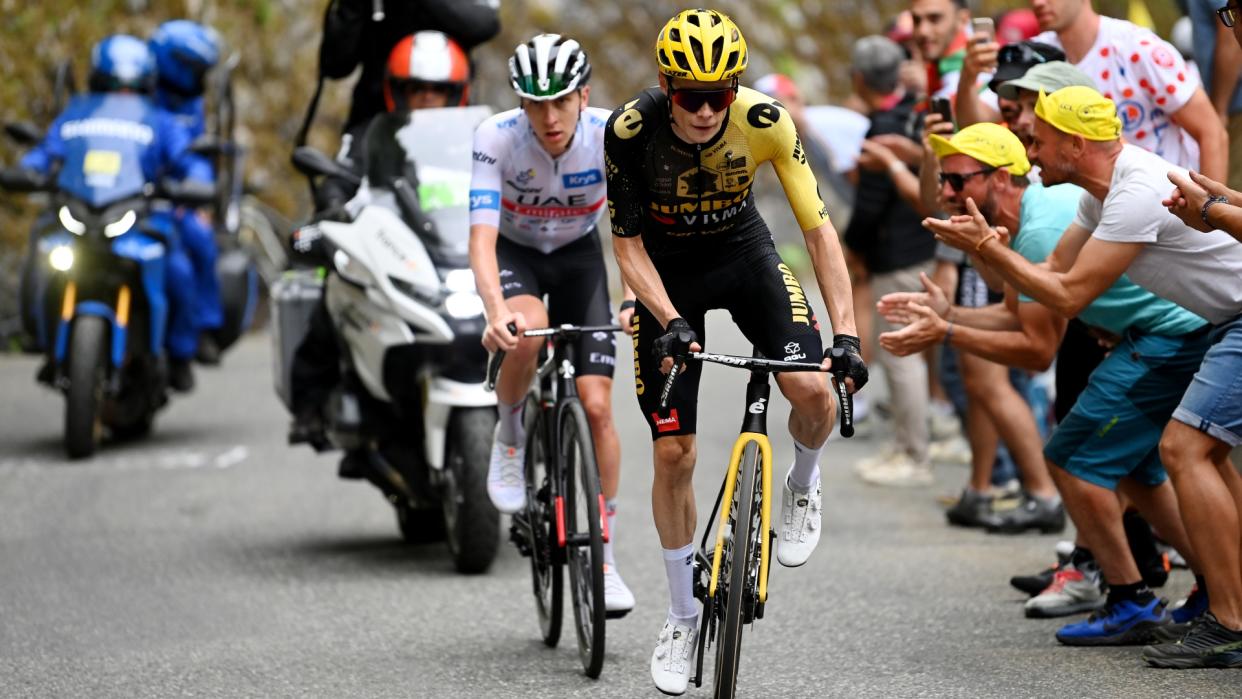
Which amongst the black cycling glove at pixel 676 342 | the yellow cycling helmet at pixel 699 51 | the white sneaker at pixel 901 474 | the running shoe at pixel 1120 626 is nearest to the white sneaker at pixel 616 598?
the black cycling glove at pixel 676 342

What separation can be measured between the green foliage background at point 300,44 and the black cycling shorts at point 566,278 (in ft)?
20.1

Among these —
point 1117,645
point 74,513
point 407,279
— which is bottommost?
point 74,513

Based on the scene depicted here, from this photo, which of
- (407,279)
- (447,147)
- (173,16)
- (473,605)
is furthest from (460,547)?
(173,16)

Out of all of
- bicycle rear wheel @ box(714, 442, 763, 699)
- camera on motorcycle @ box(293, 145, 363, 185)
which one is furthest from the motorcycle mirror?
bicycle rear wheel @ box(714, 442, 763, 699)

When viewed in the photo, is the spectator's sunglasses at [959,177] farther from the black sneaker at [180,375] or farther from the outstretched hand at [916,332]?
the black sneaker at [180,375]

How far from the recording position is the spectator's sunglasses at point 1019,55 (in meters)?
7.86

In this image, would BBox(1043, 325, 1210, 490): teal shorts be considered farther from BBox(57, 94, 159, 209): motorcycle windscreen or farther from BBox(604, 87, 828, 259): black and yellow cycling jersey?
BBox(57, 94, 159, 209): motorcycle windscreen

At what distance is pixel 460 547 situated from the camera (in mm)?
8367

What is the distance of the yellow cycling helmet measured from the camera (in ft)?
18.4

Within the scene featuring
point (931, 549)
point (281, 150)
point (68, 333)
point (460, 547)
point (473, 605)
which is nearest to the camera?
point (473, 605)

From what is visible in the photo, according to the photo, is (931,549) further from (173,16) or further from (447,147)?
(173,16)

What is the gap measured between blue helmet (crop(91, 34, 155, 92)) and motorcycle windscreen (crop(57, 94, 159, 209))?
131 millimetres

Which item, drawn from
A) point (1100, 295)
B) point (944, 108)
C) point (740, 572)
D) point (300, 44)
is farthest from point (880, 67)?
point (300, 44)

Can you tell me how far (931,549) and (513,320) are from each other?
3.17 metres
